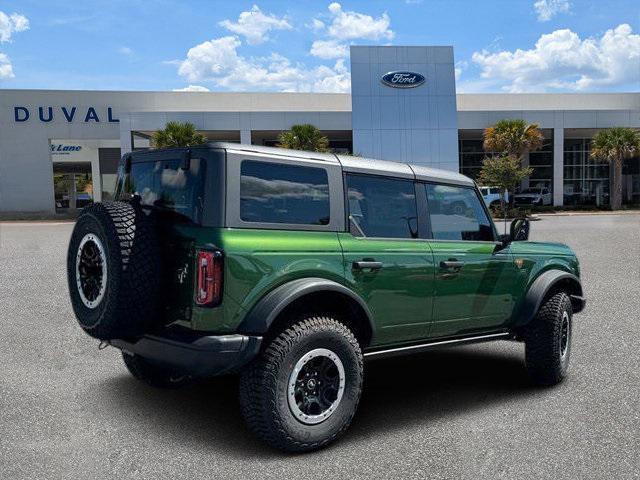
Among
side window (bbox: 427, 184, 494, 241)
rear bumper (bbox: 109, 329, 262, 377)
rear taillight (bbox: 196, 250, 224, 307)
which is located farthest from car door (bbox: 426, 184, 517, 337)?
rear taillight (bbox: 196, 250, 224, 307)

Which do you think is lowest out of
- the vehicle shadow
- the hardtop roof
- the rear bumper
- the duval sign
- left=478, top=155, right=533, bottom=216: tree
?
the vehicle shadow

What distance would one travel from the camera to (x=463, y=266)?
4.70 meters

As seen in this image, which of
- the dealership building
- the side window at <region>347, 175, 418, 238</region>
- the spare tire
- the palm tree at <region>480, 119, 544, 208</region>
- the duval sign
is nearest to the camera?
the spare tire

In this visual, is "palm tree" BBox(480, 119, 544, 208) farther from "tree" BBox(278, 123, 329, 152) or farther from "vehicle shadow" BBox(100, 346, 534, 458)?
"vehicle shadow" BBox(100, 346, 534, 458)

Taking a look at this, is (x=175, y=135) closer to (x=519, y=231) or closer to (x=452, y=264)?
(x=519, y=231)

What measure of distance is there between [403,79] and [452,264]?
36.7m

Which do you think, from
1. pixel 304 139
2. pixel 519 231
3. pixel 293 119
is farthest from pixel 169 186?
pixel 293 119

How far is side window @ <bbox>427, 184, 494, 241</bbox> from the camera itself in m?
4.78

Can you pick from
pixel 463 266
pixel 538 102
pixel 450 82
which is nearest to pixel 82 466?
pixel 463 266

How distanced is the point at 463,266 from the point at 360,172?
1.17 metres

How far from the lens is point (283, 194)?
3898 mm

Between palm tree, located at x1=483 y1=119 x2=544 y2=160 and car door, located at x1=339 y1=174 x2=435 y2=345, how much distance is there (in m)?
35.2

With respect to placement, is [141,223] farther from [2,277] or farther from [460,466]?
[2,277]

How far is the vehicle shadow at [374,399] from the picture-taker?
407 centimetres
